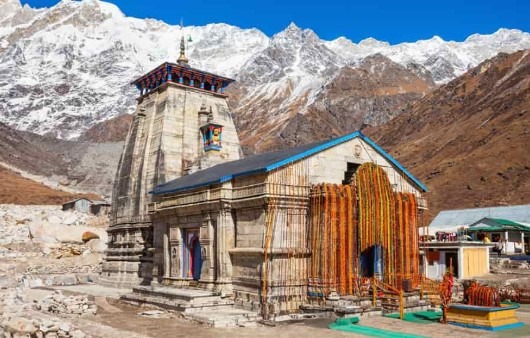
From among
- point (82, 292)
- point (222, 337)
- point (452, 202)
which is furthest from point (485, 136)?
point (222, 337)

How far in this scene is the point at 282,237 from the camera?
71.9 ft

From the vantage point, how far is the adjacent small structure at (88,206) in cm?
8194

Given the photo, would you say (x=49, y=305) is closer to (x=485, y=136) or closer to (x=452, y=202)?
(x=452, y=202)

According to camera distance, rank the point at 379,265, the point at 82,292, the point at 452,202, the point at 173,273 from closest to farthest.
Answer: the point at 379,265
the point at 173,273
the point at 82,292
the point at 452,202

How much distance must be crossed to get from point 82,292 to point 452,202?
59854mm

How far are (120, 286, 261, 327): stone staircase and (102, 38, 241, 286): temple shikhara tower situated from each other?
612 cm

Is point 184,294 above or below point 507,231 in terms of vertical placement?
below

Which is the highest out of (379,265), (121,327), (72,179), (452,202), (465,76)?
(465,76)

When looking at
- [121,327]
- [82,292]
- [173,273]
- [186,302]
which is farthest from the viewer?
[82,292]

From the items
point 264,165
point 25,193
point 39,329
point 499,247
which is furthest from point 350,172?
point 25,193

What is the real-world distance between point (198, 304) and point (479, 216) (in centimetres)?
4047

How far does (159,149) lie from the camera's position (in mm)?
31641

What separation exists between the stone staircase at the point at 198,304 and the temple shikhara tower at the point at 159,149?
6.12 m

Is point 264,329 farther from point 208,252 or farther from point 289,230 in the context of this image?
point 208,252
